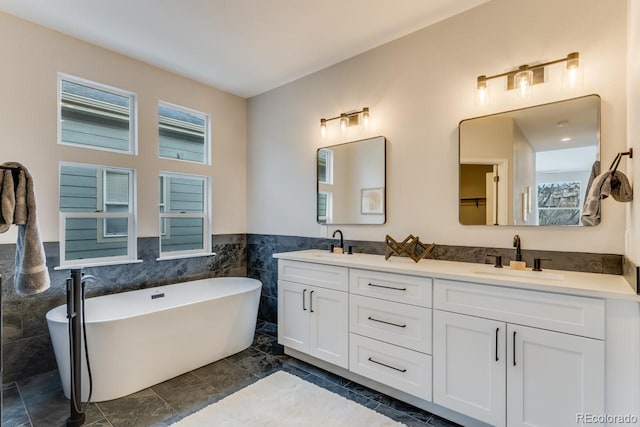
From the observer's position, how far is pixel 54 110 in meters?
2.87

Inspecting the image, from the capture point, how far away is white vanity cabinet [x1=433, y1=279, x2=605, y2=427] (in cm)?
166

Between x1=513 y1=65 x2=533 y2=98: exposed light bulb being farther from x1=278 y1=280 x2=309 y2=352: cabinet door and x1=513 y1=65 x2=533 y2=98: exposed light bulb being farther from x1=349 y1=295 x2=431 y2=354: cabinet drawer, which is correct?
x1=278 y1=280 x2=309 y2=352: cabinet door

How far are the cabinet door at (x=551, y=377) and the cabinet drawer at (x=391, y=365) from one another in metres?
0.51

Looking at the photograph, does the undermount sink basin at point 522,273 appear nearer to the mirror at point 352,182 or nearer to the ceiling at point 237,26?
the mirror at point 352,182

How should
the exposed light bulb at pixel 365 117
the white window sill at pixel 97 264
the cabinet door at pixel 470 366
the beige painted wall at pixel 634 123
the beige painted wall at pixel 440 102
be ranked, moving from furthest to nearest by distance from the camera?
the exposed light bulb at pixel 365 117
the white window sill at pixel 97 264
the beige painted wall at pixel 440 102
the cabinet door at pixel 470 366
the beige painted wall at pixel 634 123

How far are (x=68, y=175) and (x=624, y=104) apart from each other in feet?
14.2

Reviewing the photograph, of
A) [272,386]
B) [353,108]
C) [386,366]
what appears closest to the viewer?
[386,366]

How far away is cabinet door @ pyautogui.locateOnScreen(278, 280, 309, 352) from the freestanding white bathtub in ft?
1.20

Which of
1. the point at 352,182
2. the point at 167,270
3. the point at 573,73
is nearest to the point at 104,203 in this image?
the point at 167,270

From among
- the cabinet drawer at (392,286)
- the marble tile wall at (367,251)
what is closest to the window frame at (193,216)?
the marble tile wall at (367,251)

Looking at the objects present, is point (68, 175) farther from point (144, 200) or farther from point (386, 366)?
point (386, 366)

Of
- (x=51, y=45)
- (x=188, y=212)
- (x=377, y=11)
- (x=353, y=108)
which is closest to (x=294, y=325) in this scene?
(x=188, y=212)

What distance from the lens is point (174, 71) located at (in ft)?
11.9

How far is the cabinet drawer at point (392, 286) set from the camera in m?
2.21
